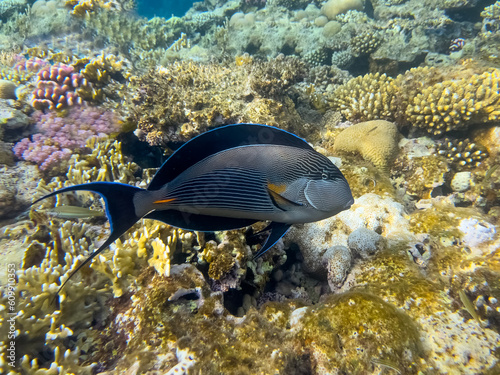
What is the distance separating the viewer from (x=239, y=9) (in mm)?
13320

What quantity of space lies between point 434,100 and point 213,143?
4.81 meters

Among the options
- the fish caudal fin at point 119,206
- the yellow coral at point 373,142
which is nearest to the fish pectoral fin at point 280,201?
the fish caudal fin at point 119,206

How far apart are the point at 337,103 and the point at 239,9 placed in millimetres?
11049

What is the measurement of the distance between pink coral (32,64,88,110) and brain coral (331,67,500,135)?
5232 millimetres

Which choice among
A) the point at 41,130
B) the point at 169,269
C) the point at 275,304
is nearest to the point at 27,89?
the point at 41,130

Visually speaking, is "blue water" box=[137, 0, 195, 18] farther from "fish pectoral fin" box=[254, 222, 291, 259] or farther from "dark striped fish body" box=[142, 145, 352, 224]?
"fish pectoral fin" box=[254, 222, 291, 259]

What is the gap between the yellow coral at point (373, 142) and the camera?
163 inches

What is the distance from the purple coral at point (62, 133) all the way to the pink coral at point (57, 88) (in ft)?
0.54

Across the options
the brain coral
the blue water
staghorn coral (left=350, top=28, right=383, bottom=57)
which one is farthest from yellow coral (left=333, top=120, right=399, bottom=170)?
the blue water

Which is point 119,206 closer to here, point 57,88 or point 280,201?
point 280,201

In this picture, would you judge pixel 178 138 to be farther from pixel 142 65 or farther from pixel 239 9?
pixel 239 9

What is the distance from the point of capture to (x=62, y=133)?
14.3 feet

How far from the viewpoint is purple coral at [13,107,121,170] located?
4.08 m

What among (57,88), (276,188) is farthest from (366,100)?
(57,88)
